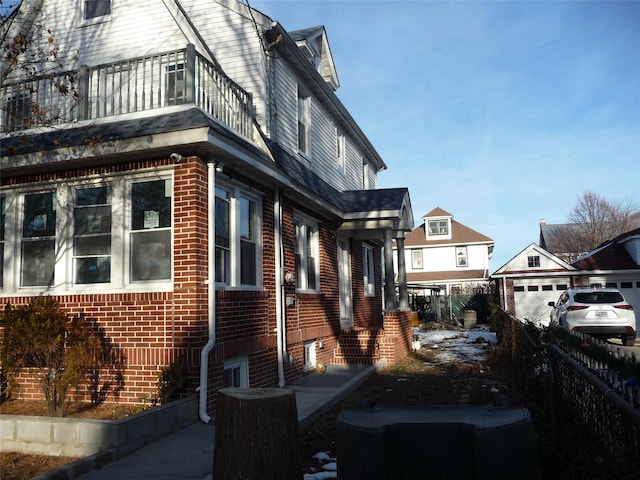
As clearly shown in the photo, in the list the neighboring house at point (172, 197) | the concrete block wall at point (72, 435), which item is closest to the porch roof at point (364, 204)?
the neighboring house at point (172, 197)

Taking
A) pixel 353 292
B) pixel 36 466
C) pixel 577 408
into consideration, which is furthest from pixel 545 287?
pixel 36 466

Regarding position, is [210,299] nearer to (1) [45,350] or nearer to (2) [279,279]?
(1) [45,350]

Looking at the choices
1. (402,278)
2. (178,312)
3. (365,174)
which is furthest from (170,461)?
(365,174)

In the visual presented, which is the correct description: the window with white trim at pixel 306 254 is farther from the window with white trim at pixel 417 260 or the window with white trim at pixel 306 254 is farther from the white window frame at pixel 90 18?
the window with white trim at pixel 417 260

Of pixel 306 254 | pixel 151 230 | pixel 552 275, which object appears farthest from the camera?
pixel 552 275

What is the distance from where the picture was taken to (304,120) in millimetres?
12789

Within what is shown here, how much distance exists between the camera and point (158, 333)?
6953mm

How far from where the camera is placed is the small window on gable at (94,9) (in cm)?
1114

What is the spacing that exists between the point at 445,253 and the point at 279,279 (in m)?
31.1

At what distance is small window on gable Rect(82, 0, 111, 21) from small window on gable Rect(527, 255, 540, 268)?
22.4 metres

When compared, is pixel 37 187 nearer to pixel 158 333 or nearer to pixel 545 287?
pixel 158 333

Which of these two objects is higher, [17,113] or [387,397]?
[17,113]

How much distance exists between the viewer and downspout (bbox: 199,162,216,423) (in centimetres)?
671

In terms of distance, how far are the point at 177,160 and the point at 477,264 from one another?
34250mm
